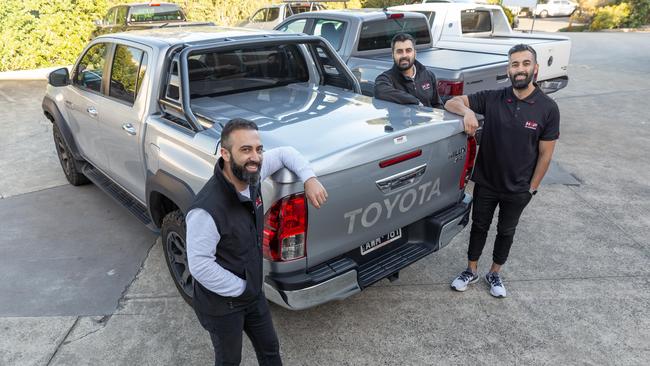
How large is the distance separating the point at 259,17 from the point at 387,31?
25.5 ft

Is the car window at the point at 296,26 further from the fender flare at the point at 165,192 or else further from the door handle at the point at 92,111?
the fender flare at the point at 165,192

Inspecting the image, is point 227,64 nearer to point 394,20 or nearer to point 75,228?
point 75,228

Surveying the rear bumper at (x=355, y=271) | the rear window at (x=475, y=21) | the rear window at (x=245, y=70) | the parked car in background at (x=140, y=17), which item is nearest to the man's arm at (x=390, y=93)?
the rear window at (x=245, y=70)

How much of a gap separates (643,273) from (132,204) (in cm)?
427

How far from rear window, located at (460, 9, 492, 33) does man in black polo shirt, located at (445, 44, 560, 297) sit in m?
6.32

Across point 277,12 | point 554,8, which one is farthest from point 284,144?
point 554,8

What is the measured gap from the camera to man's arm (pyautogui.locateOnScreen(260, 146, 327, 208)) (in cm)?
233

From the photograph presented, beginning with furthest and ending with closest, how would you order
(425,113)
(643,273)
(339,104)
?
1. (643,273)
2. (339,104)
3. (425,113)

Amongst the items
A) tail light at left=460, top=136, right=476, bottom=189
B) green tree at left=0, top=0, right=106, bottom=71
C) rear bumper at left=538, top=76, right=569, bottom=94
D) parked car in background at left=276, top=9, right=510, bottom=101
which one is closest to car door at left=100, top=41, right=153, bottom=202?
tail light at left=460, top=136, right=476, bottom=189

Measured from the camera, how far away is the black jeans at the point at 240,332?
217 cm

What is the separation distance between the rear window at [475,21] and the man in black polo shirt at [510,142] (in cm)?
632

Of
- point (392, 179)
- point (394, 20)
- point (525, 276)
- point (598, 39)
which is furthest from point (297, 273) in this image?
point (598, 39)

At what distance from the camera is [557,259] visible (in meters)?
4.02

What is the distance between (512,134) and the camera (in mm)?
3117
